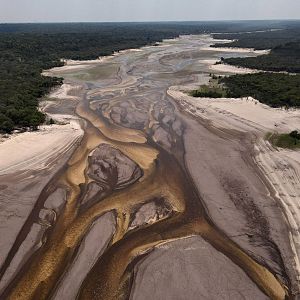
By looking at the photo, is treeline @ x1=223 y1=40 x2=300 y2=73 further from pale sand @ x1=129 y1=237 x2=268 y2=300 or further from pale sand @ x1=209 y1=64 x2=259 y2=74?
pale sand @ x1=129 y1=237 x2=268 y2=300

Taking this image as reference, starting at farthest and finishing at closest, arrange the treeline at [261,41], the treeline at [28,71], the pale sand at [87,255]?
the treeline at [261,41], the treeline at [28,71], the pale sand at [87,255]

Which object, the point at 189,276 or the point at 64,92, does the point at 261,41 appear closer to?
the point at 64,92

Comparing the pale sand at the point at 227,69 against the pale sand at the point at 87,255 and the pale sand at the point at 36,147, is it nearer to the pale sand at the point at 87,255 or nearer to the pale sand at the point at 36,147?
the pale sand at the point at 36,147

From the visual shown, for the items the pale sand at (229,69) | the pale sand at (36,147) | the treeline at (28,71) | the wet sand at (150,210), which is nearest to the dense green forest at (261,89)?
the pale sand at (229,69)

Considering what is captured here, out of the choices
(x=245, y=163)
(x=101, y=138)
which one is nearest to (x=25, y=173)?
(x=101, y=138)

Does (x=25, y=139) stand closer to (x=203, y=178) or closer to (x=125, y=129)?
(x=125, y=129)

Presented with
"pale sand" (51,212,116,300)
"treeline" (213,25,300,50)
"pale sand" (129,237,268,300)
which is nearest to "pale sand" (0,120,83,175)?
"pale sand" (51,212,116,300)
